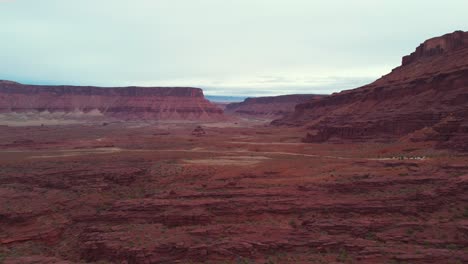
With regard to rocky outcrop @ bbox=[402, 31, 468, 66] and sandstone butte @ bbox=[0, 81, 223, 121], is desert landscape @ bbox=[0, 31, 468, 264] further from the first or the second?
sandstone butte @ bbox=[0, 81, 223, 121]

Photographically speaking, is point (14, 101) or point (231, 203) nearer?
point (231, 203)

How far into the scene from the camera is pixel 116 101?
15900 cm

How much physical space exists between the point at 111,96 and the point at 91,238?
151 m

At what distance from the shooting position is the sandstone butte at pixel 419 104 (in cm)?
3650

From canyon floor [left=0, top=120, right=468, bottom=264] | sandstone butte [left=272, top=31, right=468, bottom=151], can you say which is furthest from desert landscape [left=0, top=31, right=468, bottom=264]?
sandstone butte [left=272, top=31, right=468, bottom=151]

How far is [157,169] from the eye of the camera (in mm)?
29109

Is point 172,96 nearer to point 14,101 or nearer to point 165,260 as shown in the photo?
point 14,101

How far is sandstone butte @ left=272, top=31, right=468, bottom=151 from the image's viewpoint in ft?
120

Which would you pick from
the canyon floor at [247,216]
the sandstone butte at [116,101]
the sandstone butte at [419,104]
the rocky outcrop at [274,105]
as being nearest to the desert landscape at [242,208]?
the canyon floor at [247,216]

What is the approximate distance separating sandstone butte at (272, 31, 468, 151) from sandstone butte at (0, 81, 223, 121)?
3445 inches

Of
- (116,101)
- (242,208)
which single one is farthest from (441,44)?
(116,101)

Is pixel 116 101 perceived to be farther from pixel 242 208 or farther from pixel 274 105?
pixel 242 208

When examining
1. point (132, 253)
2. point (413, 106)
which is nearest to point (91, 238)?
point (132, 253)

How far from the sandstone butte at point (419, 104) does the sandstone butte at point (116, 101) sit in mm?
87494
